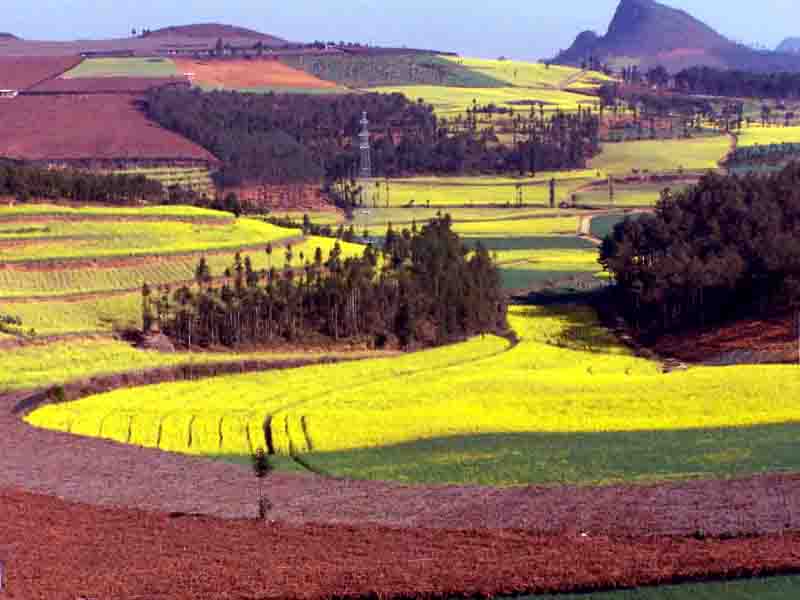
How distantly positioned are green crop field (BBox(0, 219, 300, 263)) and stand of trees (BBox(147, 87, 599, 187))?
140 feet

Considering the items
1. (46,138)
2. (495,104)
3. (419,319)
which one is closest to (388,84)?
(495,104)

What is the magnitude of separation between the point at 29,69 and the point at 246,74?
24479 mm

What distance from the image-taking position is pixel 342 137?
153 m

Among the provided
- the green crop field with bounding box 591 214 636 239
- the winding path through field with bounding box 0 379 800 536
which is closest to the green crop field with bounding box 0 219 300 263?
the green crop field with bounding box 591 214 636 239

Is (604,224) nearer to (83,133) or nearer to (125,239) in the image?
(125,239)

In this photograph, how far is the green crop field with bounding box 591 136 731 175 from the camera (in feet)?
480

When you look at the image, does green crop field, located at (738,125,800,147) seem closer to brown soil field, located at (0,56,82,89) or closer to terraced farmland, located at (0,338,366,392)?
brown soil field, located at (0,56,82,89)

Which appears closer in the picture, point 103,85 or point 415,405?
point 415,405

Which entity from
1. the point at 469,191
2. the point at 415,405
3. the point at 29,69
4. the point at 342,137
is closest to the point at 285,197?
the point at 469,191

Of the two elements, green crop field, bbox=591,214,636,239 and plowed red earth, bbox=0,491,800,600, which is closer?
plowed red earth, bbox=0,491,800,600

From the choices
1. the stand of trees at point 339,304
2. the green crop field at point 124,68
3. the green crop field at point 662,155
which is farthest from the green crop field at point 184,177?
the stand of trees at point 339,304

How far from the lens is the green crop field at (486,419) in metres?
39.7

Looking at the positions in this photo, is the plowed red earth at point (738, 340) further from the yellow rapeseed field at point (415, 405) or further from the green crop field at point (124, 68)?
the green crop field at point (124, 68)

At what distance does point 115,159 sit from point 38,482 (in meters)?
95.1
